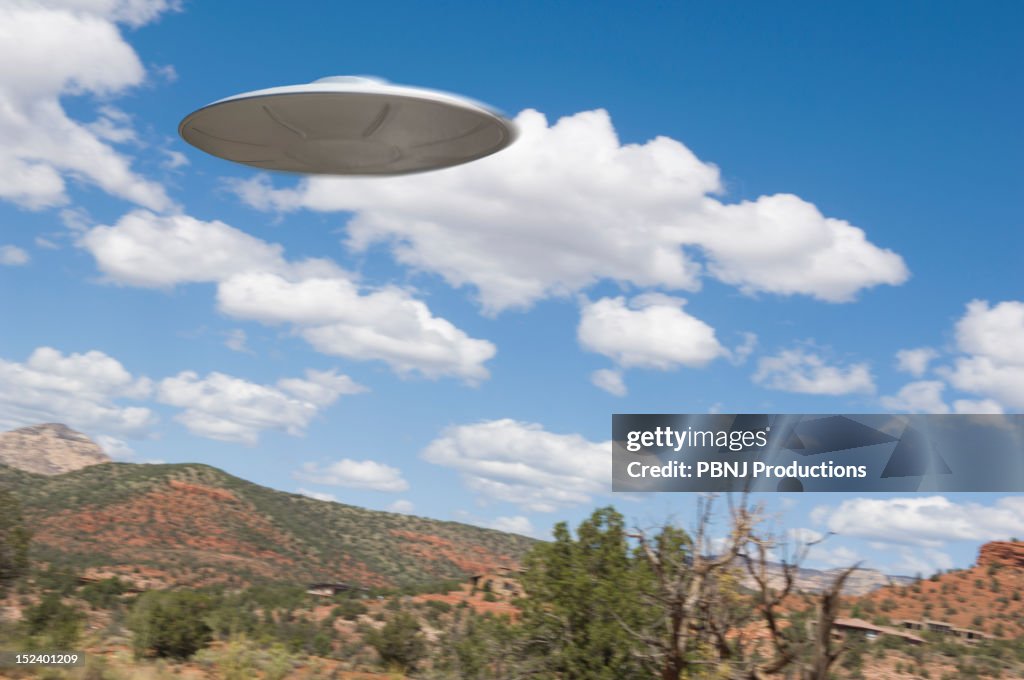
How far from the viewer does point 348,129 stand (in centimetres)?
1127

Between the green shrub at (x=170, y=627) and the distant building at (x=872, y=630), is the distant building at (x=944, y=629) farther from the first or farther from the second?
the green shrub at (x=170, y=627)

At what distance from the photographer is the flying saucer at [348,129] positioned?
10430 mm

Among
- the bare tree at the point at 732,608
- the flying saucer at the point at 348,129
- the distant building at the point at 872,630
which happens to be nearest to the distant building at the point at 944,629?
the distant building at the point at 872,630

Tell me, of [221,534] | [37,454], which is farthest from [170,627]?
[37,454]

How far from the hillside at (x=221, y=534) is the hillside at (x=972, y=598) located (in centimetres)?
2580

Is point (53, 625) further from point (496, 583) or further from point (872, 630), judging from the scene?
point (872, 630)

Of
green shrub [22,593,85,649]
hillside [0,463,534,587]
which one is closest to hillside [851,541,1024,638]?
hillside [0,463,534,587]

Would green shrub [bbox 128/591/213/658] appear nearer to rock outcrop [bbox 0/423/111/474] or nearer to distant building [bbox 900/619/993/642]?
distant building [bbox 900/619/993/642]

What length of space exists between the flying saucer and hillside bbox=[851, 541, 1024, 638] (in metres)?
49.6

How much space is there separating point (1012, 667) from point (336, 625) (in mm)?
30640

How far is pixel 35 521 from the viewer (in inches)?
3017

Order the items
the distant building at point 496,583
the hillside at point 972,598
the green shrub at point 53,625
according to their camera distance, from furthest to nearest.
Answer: the hillside at point 972,598, the distant building at point 496,583, the green shrub at point 53,625

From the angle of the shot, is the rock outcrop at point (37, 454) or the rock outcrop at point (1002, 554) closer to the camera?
the rock outcrop at point (1002, 554)

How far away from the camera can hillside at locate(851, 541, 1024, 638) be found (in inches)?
2249
